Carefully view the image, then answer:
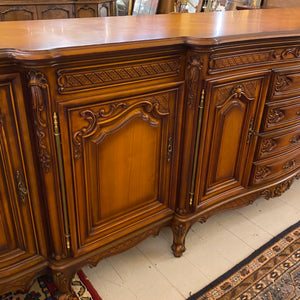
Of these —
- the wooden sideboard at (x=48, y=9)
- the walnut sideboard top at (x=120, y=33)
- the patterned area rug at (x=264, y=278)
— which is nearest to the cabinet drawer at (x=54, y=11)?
the wooden sideboard at (x=48, y=9)

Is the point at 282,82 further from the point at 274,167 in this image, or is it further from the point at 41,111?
the point at 41,111

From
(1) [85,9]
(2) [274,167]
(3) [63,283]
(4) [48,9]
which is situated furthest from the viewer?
(1) [85,9]

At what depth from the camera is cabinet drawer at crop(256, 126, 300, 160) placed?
119 cm

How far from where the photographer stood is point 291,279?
115 cm

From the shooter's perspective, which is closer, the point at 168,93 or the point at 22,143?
the point at 22,143

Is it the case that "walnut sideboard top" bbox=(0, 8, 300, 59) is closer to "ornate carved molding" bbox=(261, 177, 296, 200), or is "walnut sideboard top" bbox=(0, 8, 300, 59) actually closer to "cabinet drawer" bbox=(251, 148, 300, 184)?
"cabinet drawer" bbox=(251, 148, 300, 184)

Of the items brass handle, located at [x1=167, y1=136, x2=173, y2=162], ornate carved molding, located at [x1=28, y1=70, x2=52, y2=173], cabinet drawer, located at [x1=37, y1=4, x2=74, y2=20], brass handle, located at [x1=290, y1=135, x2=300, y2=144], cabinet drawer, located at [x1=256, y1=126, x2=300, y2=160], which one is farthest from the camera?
cabinet drawer, located at [x1=37, y1=4, x2=74, y2=20]

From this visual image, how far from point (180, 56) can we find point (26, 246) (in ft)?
2.25

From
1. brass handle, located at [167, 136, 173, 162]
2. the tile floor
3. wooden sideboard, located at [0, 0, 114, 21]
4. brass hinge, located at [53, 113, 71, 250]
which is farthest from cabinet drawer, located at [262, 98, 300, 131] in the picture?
wooden sideboard, located at [0, 0, 114, 21]

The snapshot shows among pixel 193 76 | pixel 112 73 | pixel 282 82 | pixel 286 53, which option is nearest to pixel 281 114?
pixel 282 82

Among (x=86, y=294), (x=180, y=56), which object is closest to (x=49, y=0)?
(x=180, y=56)

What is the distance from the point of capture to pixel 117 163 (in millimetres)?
900

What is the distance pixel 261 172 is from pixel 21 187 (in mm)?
922

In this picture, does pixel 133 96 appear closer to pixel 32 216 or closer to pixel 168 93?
pixel 168 93
